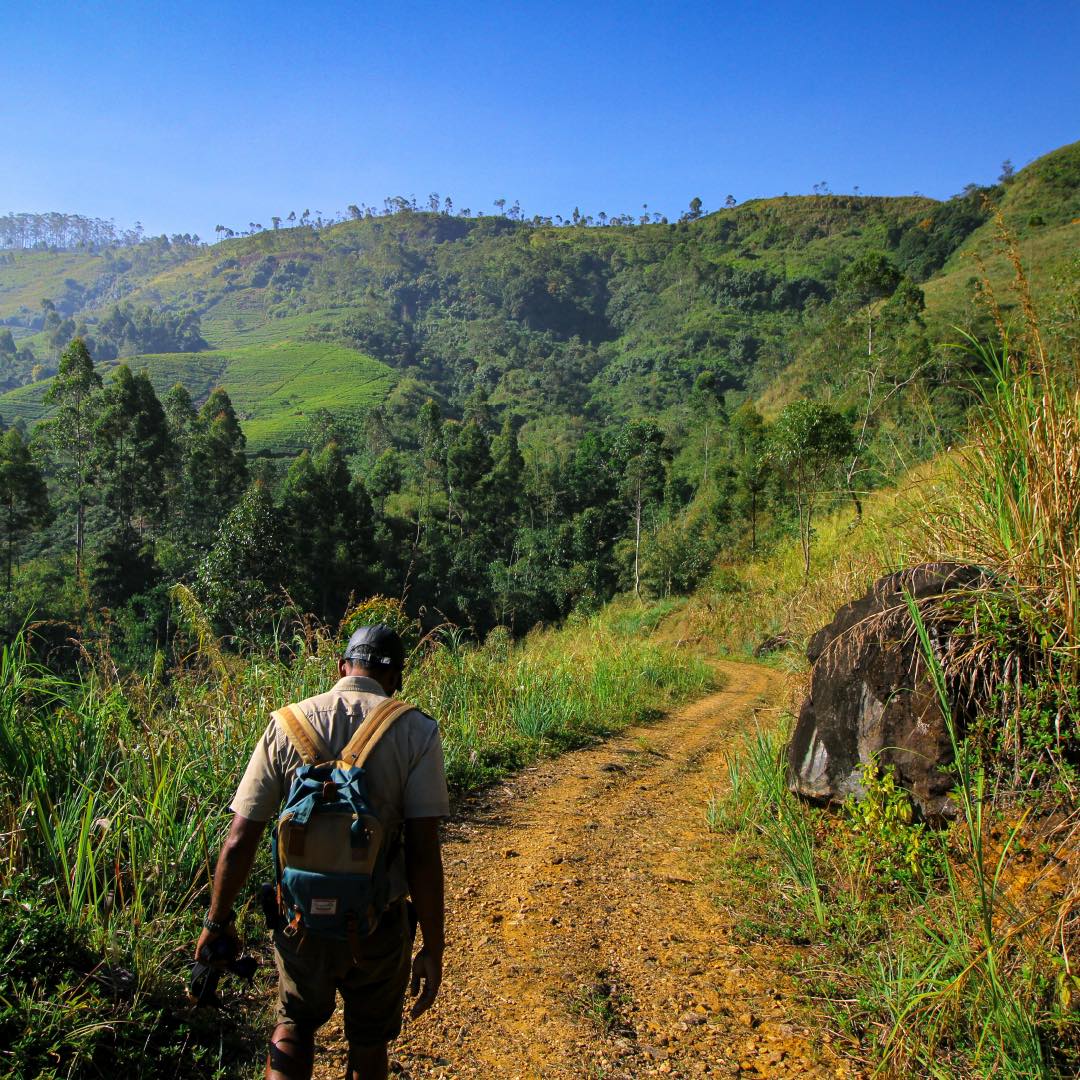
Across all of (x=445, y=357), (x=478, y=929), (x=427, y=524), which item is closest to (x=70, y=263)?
(x=445, y=357)

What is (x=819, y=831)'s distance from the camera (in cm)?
390

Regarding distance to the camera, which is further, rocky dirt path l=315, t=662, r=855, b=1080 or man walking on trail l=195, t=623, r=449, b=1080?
rocky dirt path l=315, t=662, r=855, b=1080

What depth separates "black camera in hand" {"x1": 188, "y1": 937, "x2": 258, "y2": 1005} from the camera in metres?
1.95

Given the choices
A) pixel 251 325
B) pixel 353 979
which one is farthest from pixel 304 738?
pixel 251 325

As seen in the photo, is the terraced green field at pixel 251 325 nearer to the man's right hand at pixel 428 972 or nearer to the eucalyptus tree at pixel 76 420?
the eucalyptus tree at pixel 76 420

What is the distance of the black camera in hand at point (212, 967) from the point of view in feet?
6.38

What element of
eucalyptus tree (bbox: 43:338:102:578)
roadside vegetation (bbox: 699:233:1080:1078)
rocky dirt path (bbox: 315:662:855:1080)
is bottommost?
rocky dirt path (bbox: 315:662:855:1080)

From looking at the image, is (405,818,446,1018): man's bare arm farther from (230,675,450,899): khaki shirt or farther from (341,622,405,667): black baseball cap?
(341,622,405,667): black baseball cap

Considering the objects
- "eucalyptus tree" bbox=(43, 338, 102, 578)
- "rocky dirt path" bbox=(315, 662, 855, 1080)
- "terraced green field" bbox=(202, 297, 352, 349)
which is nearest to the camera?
"rocky dirt path" bbox=(315, 662, 855, 1080)

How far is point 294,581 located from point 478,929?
84.7ft

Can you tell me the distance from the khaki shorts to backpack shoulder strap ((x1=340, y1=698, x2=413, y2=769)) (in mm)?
432

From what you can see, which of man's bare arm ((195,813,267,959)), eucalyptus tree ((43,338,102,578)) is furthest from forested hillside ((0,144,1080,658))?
man's bare arm ((195,813,267,959))

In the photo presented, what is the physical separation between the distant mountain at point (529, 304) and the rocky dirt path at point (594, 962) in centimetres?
2610

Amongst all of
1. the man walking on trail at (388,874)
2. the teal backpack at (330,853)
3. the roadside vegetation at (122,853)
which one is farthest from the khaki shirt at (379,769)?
the roadside vegetation at (122,853)
